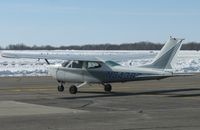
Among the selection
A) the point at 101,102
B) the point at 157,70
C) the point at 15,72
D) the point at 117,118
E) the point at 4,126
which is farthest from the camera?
the point at 15,72

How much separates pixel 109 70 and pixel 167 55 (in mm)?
2618

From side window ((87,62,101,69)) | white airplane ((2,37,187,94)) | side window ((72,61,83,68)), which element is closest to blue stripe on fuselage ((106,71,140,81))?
white airplane ((2,37,187,94))

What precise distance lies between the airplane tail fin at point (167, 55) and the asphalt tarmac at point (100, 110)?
128 centimetres

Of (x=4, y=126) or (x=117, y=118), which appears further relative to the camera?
(x=117, y=118)

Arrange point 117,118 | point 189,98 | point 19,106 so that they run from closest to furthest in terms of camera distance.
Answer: point 117,118, point 19,106, point 189,98

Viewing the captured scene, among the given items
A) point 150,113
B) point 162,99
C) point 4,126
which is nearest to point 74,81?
point 162,99

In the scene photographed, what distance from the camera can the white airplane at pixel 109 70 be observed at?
80.6 feet

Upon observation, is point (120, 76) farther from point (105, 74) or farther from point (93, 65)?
point (93, 65)

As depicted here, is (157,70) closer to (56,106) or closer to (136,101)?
(136,101)

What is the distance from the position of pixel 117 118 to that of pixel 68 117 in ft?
4.38

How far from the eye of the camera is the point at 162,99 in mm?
21812

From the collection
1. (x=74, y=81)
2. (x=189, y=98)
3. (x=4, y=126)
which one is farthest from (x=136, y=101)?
(x=4, y=126)

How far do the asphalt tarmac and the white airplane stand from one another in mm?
656

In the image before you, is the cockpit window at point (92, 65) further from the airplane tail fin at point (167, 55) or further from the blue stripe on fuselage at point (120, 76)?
the airplane tail fin at point (167, 55)
